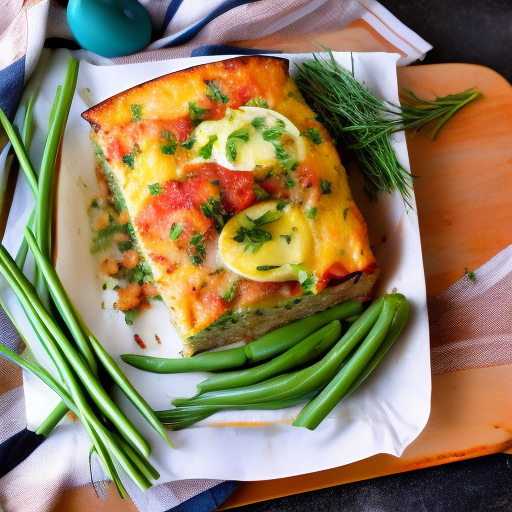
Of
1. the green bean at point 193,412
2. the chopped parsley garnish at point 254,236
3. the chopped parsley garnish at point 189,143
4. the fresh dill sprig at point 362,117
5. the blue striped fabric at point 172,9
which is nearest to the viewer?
the chopped parsley garnish at point 254,236

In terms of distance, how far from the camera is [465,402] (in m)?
2.55

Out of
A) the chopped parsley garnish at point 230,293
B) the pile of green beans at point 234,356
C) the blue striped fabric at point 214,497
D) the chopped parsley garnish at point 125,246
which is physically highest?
the chopped parsley garnish at point 125,246

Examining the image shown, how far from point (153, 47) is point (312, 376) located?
73.1 inches

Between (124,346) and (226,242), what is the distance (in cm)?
80

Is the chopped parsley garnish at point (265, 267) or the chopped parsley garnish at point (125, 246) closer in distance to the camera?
the chopped parsley garnish at point (265, 267)

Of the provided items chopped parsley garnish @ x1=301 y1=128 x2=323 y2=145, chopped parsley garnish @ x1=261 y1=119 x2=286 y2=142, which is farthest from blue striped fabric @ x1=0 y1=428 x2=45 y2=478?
chopped parsley garnish @ x1=301 y1=128 x2=323 y2=145

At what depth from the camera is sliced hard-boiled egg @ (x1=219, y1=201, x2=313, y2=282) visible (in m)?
2.14

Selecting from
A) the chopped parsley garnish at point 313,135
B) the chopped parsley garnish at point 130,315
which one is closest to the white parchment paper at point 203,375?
the chopped parsley garnish at point 130,315

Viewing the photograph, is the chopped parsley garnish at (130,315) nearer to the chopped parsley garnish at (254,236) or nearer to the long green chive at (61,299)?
the long green chive at (61,299)

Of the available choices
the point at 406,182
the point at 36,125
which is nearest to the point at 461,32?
the point at 406,182

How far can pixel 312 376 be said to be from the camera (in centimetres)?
231

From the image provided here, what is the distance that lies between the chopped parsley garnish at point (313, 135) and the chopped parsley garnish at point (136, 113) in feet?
2.26

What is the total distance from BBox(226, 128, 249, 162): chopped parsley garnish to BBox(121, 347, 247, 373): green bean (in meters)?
0.86

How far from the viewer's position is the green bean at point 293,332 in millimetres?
2426
